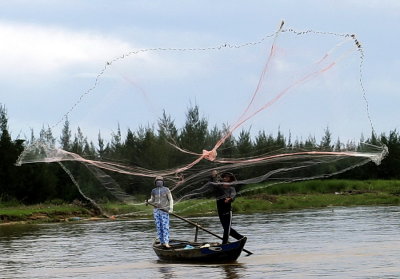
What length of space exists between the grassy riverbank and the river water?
8.08 m

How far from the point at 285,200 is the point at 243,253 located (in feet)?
110

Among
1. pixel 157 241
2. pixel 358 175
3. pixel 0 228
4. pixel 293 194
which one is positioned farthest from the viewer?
pixel 358 175

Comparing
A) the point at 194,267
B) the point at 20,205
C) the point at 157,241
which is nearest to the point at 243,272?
the point at 194,267

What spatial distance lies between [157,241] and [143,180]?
242cm

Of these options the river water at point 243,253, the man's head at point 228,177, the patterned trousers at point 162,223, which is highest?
the man's head at point 228,177

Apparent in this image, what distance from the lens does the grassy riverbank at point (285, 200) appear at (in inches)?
1912

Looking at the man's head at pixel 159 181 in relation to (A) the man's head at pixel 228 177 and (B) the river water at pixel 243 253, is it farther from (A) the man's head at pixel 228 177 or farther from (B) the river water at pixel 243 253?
(B) the river water at pixel 243 253

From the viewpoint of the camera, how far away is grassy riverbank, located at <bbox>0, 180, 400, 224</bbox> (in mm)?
48562

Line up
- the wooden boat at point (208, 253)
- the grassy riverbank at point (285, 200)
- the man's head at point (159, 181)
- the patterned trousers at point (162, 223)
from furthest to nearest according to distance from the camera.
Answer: the grassy riverbank at point (285, 200), the patterned trousers at point (162, 223), the man's head at point (159, 181), the wooden boat at point (208, 253)

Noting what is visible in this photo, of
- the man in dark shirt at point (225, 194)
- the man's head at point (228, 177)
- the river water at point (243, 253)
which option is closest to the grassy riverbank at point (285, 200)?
the river water at point (243, 253)

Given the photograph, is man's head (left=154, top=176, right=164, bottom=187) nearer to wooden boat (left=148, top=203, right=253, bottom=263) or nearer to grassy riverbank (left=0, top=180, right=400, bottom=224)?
wooden boat (left=148, top=203, right=253, bottom=263)

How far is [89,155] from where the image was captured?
831 inches

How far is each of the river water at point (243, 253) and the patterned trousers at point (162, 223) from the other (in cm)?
66

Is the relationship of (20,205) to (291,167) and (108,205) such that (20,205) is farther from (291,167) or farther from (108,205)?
(291,167)
